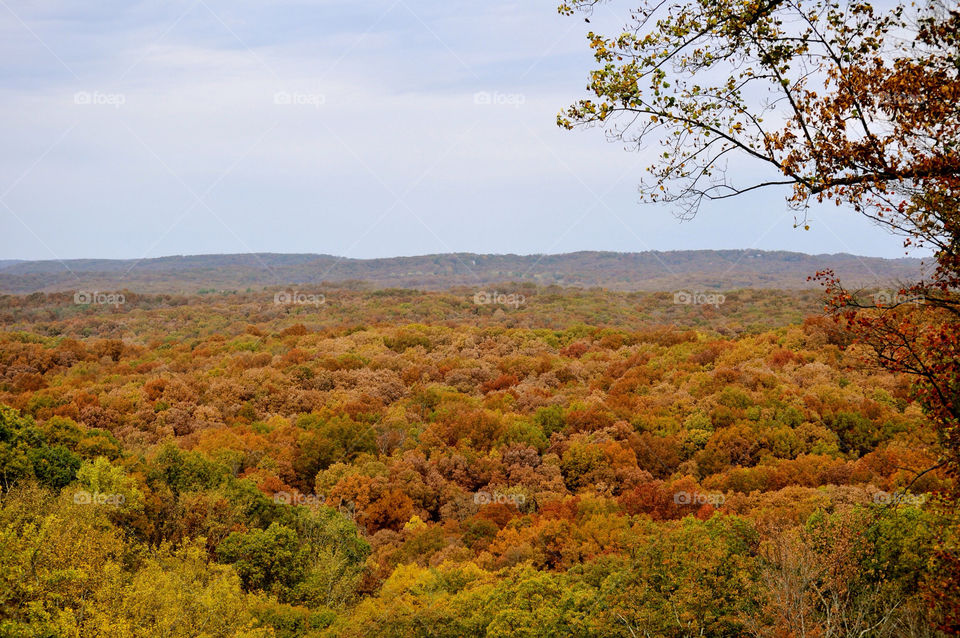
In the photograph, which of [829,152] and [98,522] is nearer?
[829,152]

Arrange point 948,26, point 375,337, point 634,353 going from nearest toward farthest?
point 948,26 → point 634,353 → point 375,337

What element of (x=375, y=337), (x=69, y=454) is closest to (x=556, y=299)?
(x=375, y=337)

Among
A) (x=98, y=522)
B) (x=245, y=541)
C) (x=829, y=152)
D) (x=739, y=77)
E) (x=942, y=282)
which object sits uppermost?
(x=739, y=77)

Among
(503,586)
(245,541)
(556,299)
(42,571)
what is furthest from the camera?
(556,299)

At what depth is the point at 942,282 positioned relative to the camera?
7.29 meters

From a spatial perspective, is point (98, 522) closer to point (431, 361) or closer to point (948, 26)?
point (948, 26)

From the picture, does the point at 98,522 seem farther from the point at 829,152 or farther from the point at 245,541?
the point at 829,152

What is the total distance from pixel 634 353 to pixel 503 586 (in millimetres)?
40234

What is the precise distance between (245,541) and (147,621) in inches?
287

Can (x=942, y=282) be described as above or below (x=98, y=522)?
above

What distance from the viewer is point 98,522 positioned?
1917cm

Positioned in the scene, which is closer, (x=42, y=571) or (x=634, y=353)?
(x=42, y=571)

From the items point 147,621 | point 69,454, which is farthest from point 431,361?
point 147,621

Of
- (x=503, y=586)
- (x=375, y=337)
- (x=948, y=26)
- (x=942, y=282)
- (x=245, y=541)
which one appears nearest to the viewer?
(x=948, y=26)
